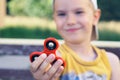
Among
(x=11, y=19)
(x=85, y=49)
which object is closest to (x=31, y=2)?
(x=11, y=19)

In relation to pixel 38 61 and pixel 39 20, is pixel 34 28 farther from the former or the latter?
pixel 38 61

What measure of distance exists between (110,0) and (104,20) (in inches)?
14.7

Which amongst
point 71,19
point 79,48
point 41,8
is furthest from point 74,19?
point 41,8

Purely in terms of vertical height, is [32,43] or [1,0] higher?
[1,0]

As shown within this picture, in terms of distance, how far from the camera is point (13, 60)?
7.15 meters

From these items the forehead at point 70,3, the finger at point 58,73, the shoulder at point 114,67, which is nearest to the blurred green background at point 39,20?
the shoulder at point 114,67

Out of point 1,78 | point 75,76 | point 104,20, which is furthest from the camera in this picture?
point 104,20

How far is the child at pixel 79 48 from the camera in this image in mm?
2414

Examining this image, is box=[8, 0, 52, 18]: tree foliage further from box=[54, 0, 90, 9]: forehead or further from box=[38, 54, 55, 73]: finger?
box=[38, 54, 55, 73]: finger

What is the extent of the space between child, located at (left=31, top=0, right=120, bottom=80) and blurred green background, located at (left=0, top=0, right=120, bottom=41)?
171 inches

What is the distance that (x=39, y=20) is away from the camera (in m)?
7.04

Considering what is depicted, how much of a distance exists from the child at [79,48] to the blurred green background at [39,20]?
435cm

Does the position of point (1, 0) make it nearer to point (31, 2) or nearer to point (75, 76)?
point (31, 2)

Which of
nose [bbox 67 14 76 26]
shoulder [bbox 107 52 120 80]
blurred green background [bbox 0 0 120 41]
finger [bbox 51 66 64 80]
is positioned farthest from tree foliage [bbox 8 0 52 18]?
finger [bbox 51 66 64 80]
